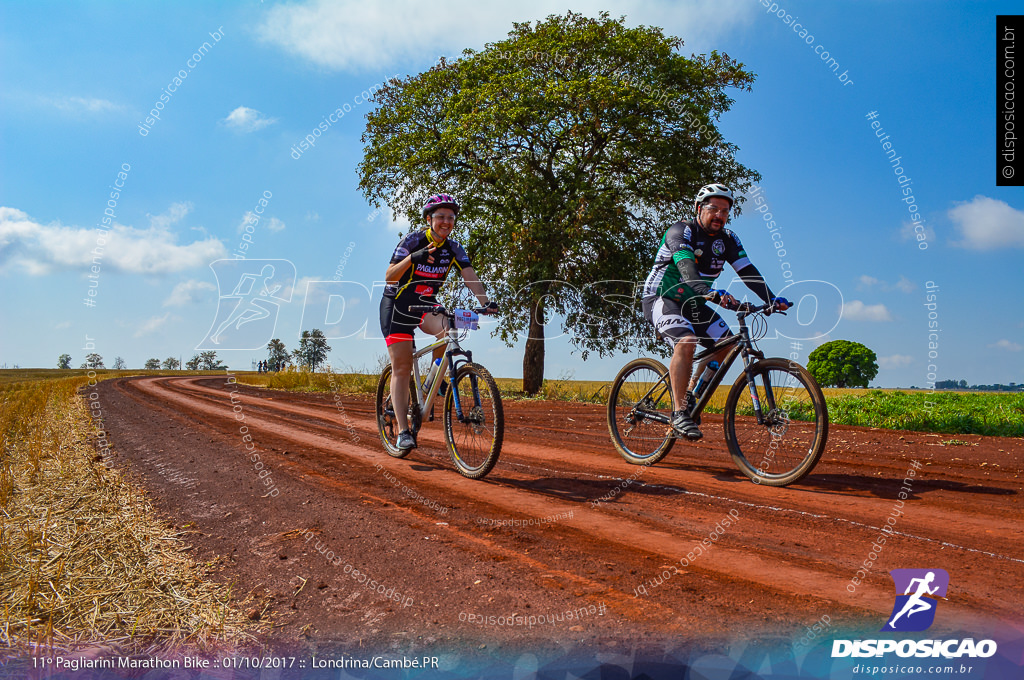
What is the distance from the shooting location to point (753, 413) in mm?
5281

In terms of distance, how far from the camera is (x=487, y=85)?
18094 mm

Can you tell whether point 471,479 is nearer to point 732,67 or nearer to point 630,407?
point 630,407

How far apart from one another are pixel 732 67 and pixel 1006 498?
18868 millimetres

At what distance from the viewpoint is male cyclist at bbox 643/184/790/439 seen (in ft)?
18.1

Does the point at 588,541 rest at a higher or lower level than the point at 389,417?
lower

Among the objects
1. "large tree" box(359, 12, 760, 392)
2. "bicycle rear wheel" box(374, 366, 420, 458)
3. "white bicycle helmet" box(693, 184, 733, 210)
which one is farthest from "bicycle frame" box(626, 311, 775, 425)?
"large tree" box(359, 12, 760, 392)

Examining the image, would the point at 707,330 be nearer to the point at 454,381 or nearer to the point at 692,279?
the point at 692,279

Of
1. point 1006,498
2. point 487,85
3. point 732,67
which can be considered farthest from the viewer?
point 732,67

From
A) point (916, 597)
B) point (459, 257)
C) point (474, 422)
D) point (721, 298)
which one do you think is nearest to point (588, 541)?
point (916, 597)

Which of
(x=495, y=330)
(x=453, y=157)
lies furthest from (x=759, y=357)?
(x=453, y=157)

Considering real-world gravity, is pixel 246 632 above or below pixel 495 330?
below

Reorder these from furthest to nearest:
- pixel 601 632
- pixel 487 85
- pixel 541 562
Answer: pixel 487 85, pixel 541 562, pixel 601 632

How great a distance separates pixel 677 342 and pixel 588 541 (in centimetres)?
270

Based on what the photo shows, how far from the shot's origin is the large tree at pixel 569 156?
57.5 ft
